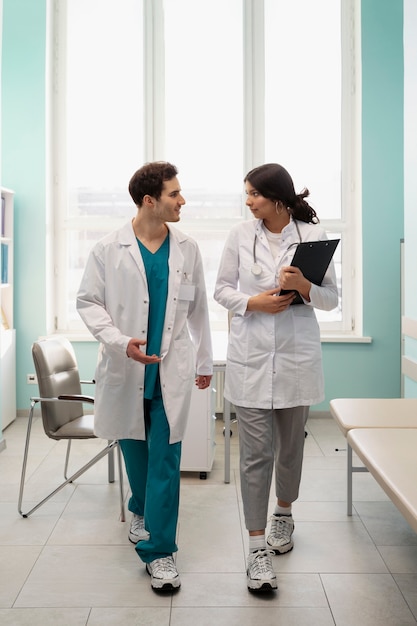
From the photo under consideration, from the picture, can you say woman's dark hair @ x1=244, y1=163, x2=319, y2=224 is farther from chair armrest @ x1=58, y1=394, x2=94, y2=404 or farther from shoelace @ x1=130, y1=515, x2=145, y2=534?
shoelace @ x1=130, y1=515, x2=145, y2=534

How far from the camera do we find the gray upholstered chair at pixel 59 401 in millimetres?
3240

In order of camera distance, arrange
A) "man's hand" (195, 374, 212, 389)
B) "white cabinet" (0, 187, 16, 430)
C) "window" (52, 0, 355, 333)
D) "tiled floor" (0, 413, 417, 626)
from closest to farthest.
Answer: "tiled floor" (0, 413, 417, 626)
"man's hand" (195, 374, 212, 389)
"white cabinet" (0, 187, 16, 430)
"window" (52, 0, 355, 333)

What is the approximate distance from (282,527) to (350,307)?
118 inches

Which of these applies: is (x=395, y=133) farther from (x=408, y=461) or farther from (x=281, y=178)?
(x=408, y=461)

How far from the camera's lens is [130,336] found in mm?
2611

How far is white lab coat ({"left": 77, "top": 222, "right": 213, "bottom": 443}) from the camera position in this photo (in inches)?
102

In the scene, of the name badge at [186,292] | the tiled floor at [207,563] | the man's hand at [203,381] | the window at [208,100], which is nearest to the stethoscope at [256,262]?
the name badge at [186,292]

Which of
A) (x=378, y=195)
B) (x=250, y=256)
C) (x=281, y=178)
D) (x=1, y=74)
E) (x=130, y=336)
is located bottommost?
(x=130, y=336)

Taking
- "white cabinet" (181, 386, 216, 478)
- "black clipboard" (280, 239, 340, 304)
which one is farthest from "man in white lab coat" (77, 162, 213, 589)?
"white cabinet" (181, 386, 216, 478)

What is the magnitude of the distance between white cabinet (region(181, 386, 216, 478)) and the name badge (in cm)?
120

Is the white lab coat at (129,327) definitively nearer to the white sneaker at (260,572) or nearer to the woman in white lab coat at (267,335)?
the woman in white lab coat at (267,335)

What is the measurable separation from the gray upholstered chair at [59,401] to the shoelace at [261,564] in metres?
0.86

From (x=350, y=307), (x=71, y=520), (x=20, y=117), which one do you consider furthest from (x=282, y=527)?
(x=20, y=117)

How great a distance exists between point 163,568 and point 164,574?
3 cm
